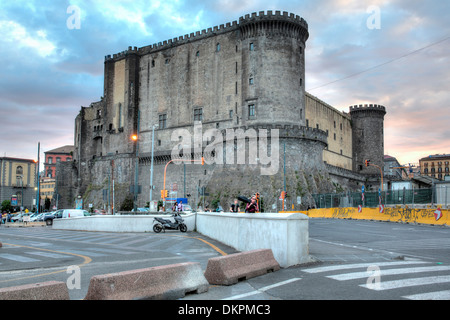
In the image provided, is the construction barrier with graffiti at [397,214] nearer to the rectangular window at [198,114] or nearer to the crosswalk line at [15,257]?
the crosswalk line at [15,257]

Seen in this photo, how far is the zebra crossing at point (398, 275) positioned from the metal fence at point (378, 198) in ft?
91.8

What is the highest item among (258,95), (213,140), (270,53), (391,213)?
(270,53)

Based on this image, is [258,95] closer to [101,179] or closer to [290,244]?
[101,179]

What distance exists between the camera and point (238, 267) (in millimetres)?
8781

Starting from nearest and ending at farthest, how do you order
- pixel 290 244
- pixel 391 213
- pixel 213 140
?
pixel 290 244
pixel 391 213
pixel 213 140

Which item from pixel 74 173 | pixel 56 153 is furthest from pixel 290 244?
pixel 56 153

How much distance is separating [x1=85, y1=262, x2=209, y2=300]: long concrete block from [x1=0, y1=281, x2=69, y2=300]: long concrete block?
487 millimetres

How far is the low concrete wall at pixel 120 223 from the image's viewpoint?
1097 inches

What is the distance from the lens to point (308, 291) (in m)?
7.38

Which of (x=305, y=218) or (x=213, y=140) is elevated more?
(x=213, y=140)

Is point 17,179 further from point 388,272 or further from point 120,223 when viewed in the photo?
point 388,272

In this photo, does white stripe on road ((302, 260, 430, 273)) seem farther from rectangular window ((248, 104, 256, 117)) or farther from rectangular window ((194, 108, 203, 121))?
rectangular window ((194, 108, 203, 121))
